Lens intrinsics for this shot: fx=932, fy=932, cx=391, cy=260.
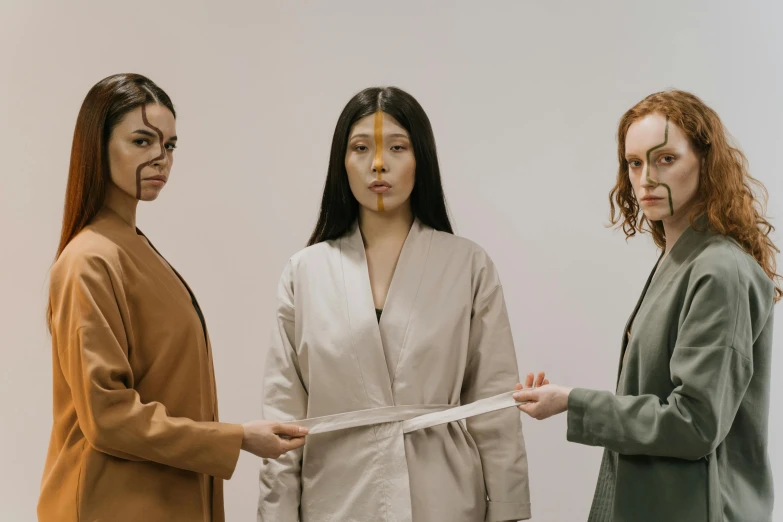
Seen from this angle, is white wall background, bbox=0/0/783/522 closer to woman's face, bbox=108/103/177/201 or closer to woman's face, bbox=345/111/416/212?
woman's face, bbox=345/111/416/212

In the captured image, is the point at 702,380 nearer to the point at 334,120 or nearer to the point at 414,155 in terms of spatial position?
the point at 414,155

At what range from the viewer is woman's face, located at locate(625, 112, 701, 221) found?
1937 mm

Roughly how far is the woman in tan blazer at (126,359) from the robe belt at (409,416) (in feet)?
0.19

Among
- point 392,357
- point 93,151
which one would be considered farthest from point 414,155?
point 93,151

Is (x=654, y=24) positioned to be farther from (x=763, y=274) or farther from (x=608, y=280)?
(x=763, y=274)

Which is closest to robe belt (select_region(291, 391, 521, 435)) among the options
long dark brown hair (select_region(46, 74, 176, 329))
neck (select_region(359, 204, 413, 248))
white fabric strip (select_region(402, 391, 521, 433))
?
white fabric strip (select_region(402, 391, 521, 433))

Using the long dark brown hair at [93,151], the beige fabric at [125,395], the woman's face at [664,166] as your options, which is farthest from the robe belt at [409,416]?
the long dark brown hair at [93,151]

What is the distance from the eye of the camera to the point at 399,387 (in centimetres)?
206

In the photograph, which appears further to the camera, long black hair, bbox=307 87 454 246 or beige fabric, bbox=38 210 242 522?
Result: long black hair, bbox=307 87 454 246

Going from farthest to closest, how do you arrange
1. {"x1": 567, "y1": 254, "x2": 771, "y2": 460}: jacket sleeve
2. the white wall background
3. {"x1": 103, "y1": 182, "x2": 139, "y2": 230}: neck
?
1. the white wall background
2. {"x1": 103, "y1": 182, "x2": 139, "y2": 230}: neck
3. {"x1": 567, "y1": 254, "x2": 771, "y2": 460}: jacket sleeve

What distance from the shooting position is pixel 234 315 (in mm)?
2990

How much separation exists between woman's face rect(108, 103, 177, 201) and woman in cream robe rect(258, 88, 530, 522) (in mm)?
405

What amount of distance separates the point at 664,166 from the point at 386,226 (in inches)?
25.8

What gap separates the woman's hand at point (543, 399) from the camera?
1.97 meters
